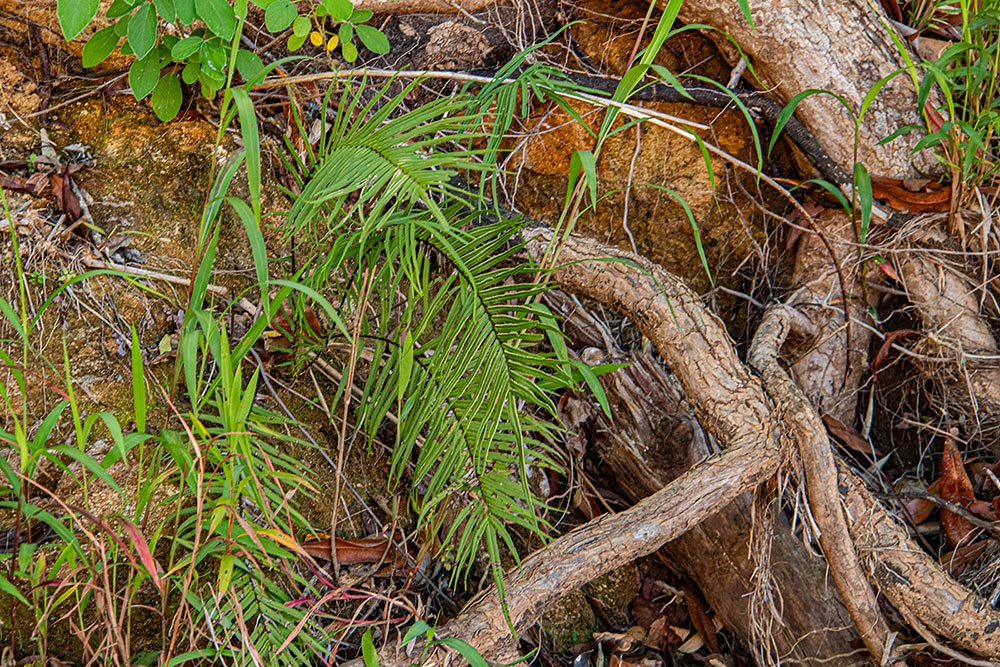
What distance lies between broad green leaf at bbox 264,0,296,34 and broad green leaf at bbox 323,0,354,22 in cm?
8

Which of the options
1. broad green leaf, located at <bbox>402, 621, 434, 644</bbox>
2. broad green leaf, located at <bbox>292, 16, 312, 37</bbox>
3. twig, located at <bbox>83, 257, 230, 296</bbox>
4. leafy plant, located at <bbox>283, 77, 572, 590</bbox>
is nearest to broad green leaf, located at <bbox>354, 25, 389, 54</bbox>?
broad green leaf, located at <bbox>292, 16, 312, 37</bbox>

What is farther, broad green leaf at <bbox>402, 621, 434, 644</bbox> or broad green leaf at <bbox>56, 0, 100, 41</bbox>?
broad green leaf at <bbox>402, 621, 434, 644</bbox>

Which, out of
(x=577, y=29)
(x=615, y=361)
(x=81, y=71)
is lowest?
(x=615, y=361)

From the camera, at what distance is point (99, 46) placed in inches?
61.7

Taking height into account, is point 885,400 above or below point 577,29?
below

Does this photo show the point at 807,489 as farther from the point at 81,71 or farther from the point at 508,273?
the point at 81,71

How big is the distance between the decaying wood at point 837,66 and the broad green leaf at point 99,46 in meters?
1.34

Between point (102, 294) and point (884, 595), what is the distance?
6.00ft

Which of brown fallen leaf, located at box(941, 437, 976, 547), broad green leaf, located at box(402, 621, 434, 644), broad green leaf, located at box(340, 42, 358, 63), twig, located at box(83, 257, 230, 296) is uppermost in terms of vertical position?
broad green leaf, located at box(340, 42, 358, 63)

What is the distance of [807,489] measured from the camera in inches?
69.9

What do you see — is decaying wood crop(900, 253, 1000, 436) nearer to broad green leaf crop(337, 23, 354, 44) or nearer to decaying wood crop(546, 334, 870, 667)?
decaying wood crop(546, 334, 870, 667)

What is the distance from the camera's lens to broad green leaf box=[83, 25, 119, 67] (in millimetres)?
1562

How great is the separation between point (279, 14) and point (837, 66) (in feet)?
4.61

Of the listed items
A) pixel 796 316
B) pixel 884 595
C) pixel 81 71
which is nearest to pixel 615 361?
pixel 796 316
